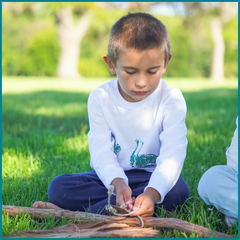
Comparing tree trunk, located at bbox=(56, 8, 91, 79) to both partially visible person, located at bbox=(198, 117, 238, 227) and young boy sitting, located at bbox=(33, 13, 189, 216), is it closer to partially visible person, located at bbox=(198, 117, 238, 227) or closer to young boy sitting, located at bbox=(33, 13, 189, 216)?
young boy sitting, located at bbox=(33, 13, 189, 216)

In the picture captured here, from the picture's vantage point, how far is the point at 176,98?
2066 millimetres

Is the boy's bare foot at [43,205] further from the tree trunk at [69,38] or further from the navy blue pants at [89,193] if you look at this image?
the tree trunk at [69,38]

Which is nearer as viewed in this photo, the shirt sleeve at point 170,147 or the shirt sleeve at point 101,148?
the shirt sleeve at point 170,147

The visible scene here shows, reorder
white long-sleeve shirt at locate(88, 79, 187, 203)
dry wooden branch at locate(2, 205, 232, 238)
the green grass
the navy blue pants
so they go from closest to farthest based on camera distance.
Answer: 1. dry wooden branch at locate(2, 205, 232, 238)
2. the green grass
3. the navy blue pants
4. white long-sleeve shirt at locate(88, 79, 187, 203)

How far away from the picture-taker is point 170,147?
1963mm

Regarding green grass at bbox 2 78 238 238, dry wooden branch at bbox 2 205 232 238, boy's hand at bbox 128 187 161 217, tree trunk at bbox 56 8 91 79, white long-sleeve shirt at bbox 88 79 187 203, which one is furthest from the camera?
tree trunk at bbox 56 8 91 79

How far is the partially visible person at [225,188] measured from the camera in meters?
1.73

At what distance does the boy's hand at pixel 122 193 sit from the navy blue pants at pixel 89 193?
10 cm

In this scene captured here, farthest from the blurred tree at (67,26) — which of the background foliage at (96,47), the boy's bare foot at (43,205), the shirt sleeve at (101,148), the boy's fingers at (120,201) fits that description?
the boy's fingers at (120,201)

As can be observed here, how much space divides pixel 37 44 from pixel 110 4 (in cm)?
595

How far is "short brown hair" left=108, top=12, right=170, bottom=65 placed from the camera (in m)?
1.86

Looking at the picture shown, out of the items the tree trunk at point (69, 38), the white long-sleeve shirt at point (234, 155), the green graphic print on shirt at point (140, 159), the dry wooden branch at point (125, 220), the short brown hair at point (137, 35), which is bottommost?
the dry wooden branch at point (125, 220)

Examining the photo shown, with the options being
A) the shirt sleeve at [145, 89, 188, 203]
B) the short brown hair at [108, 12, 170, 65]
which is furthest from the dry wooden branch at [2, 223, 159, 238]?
the short brown hair at [108, 12, 170, 65]

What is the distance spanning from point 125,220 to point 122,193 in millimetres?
170
